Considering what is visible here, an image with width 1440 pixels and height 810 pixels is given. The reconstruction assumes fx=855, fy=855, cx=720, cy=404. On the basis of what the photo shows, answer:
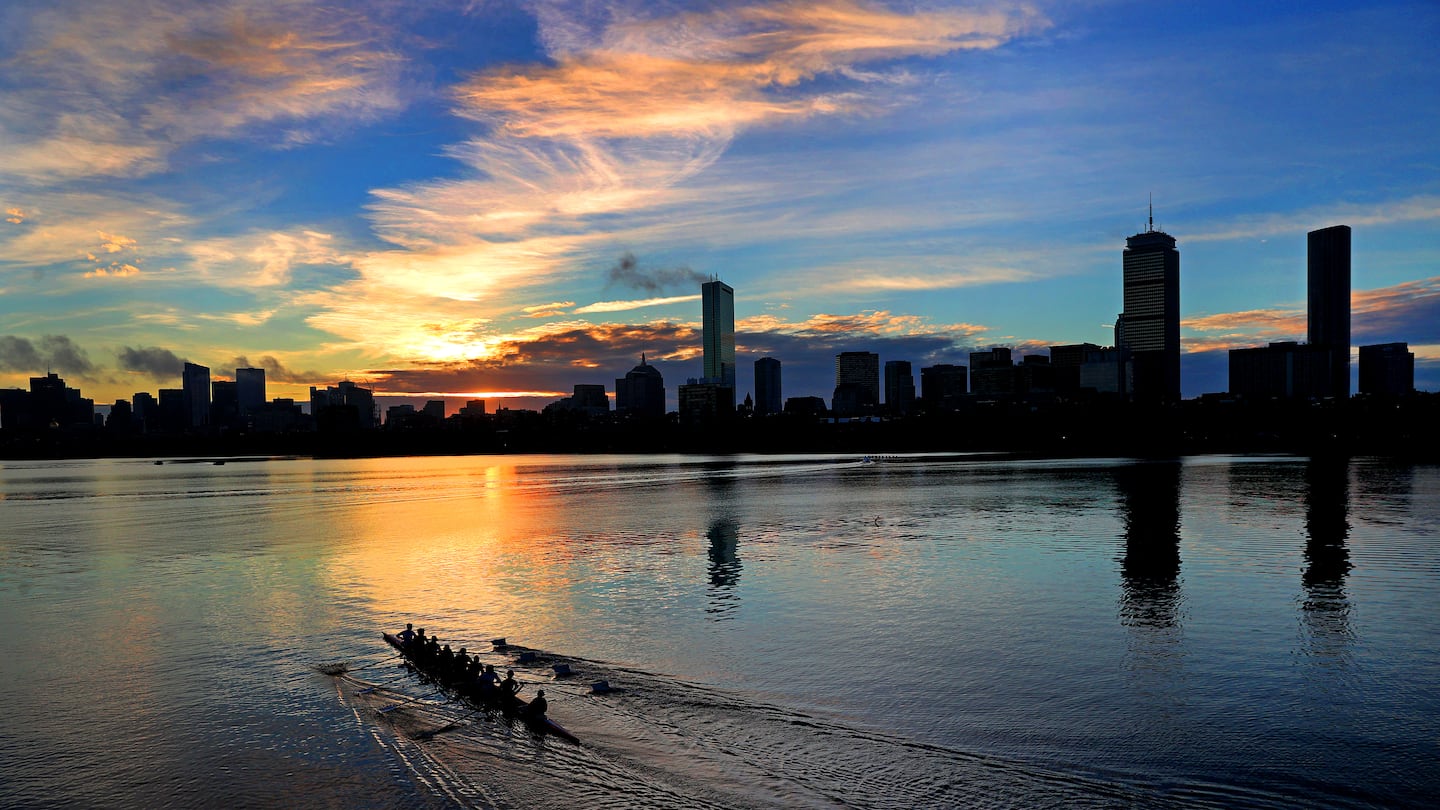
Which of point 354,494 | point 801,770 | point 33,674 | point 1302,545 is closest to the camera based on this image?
point 801,770

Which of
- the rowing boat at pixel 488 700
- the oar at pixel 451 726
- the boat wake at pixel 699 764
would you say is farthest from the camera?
the oar at pixel 451 726

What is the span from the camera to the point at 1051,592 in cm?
4972

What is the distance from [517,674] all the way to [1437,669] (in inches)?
1397

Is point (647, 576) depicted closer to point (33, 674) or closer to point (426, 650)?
point (426, 650)

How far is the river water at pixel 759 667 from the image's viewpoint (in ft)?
78.1

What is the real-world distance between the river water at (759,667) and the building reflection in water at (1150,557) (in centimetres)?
49

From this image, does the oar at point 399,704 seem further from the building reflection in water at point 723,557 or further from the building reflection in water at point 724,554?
the building reflection in water at point 724,554

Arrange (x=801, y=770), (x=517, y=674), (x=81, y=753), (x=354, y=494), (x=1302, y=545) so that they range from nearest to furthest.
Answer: (x=801, y=770)
(x=81, y=753)
(x=517, y=674)
(x=1302, y=545)
(x=354, y=494)

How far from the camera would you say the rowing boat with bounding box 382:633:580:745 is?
89.9 ft

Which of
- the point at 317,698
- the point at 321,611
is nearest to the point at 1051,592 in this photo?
the point at 317,698

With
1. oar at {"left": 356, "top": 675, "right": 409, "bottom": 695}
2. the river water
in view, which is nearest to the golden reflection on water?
the river water

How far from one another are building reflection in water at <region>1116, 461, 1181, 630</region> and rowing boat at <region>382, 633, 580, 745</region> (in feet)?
94.3

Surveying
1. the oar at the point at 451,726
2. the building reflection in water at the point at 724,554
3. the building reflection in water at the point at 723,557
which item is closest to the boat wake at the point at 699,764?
the oar at the point at 451,726

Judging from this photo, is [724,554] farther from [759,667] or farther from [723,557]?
[759,667]
